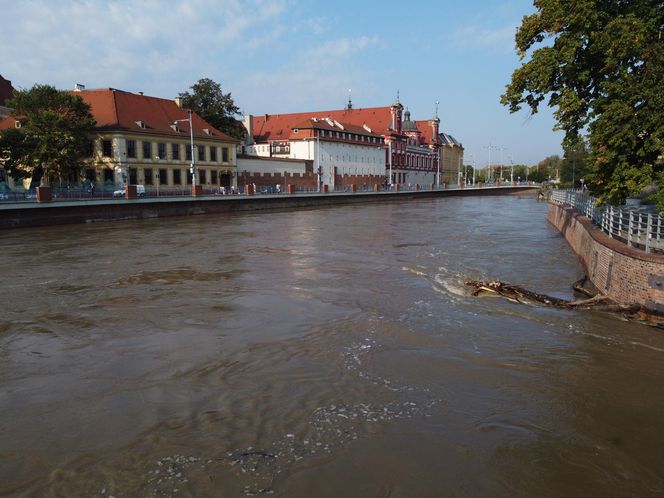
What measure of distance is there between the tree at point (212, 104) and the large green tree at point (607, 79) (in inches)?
2145

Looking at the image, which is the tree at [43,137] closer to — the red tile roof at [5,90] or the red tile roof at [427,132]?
the red tile roof at [5,90]

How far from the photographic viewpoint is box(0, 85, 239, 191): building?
4934cm

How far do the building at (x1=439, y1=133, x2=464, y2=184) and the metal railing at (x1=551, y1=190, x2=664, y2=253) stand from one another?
344 feet

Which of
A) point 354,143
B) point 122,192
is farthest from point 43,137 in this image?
point 354,143

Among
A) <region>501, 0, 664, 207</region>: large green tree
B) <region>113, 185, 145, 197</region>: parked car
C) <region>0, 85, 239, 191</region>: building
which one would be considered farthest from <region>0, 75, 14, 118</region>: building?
<region>501, 0, 664, 207</region>: large green tree

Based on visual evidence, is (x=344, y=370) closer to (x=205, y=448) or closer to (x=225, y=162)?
(x=205, y=448)

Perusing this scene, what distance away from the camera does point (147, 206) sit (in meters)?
40.5

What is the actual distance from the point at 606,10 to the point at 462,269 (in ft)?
30.4

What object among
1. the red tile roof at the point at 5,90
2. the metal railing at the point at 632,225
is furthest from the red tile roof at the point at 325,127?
the metal railing at the point at 632,225

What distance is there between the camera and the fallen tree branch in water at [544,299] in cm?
1159


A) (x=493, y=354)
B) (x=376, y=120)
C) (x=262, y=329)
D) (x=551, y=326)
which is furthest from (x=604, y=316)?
(x=376, y=120)

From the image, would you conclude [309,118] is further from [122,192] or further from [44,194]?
[44,194]

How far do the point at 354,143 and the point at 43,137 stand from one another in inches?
2240

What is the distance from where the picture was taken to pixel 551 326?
10.9 metres
